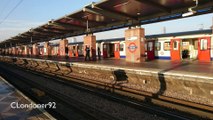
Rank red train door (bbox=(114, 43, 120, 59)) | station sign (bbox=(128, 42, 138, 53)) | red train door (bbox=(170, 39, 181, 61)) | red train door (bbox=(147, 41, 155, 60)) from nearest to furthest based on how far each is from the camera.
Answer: red train door (bbox=(170, 39, 181, 61)) → station sign (bbox=(128, 42, 138, 53)) → red train door (bbox=(147, 41, 155, 60)) → red train door (bbox=(114, 43, 120, 59))

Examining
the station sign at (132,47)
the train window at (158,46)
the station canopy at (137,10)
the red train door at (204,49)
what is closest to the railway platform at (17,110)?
the station canopy at (137,10)

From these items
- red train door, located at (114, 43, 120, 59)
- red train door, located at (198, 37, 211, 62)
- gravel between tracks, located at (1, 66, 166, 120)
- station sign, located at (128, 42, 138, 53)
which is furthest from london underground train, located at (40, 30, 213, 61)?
gravel between tracks, located at (1, 66, 166, 120)

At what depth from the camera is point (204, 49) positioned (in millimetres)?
21703

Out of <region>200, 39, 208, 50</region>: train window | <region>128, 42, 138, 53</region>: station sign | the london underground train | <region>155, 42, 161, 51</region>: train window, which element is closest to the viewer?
<region>200, 39, 208, 50</region>: train window

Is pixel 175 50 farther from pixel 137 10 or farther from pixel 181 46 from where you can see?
pixel 137 10

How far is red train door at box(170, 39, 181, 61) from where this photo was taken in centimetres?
2370

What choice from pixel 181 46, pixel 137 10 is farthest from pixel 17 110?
pixel 181 46

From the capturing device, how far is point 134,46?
24406 mm

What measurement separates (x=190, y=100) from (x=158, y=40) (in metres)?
13.8

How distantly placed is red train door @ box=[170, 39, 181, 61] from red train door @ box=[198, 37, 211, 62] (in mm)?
2171

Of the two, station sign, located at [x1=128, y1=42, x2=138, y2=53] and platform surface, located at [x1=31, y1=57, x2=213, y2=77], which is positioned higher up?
station sign, located at [x1=128, y1=42, x2=138, y2=53]

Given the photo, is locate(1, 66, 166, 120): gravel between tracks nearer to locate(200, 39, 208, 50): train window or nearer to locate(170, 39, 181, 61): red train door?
locate(200, 39, 208, 50): train window

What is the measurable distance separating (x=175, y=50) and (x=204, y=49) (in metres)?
3.16

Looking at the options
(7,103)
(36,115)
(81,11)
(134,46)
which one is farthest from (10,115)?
(134,46)
